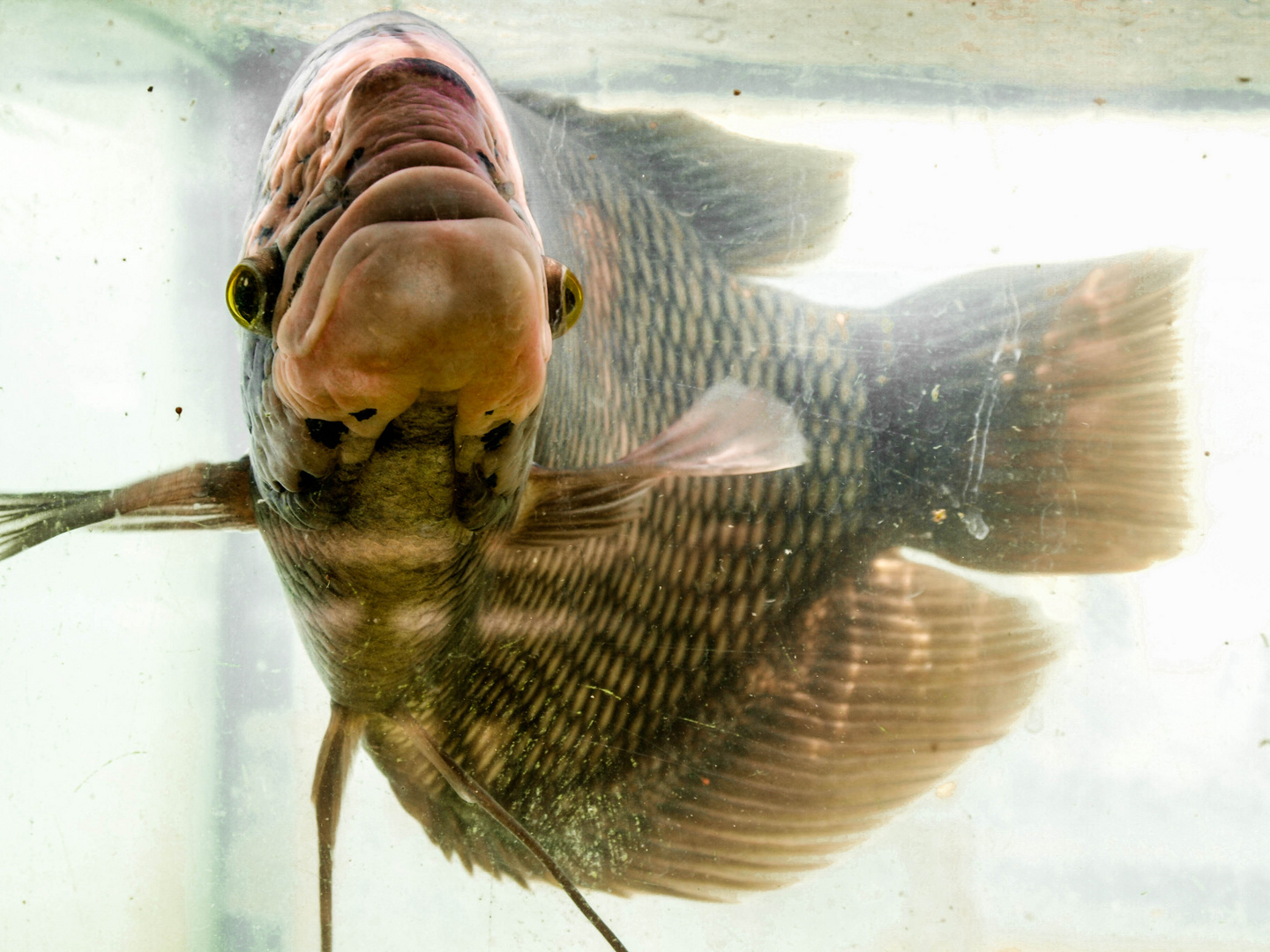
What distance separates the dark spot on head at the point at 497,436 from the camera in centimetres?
75

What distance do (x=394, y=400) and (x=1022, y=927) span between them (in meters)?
2.20

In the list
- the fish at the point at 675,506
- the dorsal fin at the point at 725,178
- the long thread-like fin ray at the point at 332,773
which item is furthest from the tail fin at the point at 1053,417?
the long thread-like fin ray at the point at 332,773

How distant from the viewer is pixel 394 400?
0.66 meters

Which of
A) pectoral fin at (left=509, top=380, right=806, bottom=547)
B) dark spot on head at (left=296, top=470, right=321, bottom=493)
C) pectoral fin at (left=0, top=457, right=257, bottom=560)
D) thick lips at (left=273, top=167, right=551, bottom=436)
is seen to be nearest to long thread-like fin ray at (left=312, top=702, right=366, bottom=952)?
pectoral fin at (left=0, top=457, right=257, bottom=560)

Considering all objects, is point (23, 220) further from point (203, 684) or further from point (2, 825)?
point (2, 825)

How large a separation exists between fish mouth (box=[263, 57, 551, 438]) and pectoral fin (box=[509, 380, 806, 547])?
1.23 feet

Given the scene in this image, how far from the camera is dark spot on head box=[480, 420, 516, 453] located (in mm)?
753

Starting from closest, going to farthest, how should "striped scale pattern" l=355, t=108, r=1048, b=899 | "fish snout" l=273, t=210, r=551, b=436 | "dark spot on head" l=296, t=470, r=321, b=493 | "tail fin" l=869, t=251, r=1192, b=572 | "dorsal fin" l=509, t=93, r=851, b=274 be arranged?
"fish snout" l=273, t=210, r=551, b=436 < "dark spot on head" l=296, t=470, r=321, b=493 < "striped scale pattern" l=355, t=108, r=1048, b=899 < "dorsal fin" l=509, t=93, r=851, b=274 < "tail fin" l=869, t=251, r=1192, b=572

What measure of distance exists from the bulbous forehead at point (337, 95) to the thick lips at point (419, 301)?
149 millimetres

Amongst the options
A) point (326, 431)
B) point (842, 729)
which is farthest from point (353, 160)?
point (842, 729)

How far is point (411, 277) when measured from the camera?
0.57 meters

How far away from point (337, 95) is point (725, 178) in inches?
38.9

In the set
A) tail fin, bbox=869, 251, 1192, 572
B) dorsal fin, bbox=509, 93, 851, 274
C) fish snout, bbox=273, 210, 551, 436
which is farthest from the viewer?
tail fin, bbox=869, 251, 1192, 572

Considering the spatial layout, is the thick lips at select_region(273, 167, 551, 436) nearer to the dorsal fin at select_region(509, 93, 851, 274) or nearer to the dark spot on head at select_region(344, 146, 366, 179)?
the dark spot on head at select_region(344, 146, 366, 179)
